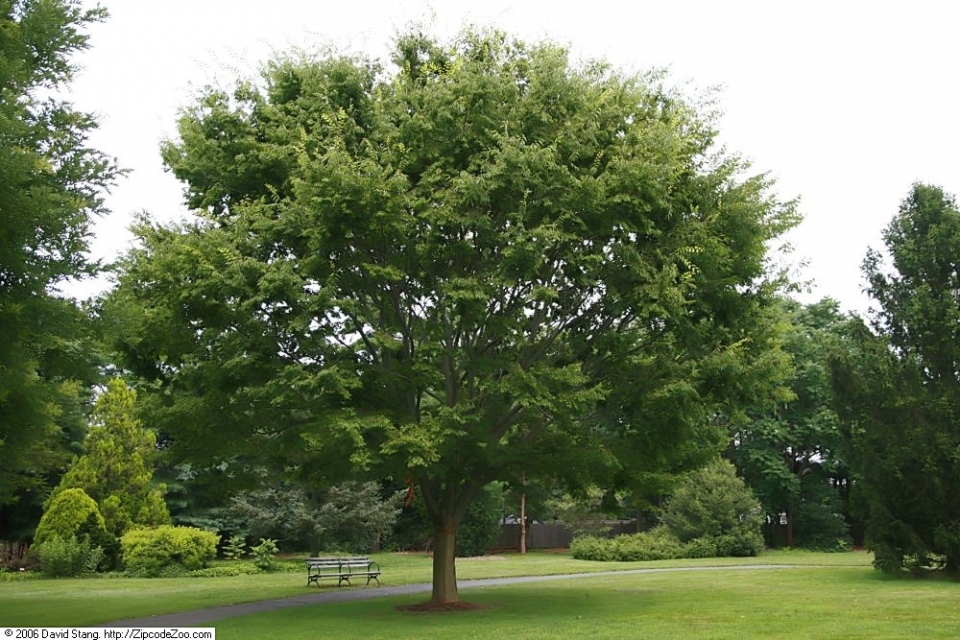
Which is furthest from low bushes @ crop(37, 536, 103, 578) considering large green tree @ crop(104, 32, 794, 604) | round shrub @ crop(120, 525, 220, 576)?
large green tree @ crop(104, 32, 794, 604)

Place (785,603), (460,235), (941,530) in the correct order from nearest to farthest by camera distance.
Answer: (460,235) < (785,603) < (941,530)

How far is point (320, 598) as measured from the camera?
20.4 meters

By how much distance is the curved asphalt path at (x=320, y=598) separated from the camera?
50.3 ft

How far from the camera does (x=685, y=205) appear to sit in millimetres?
15195

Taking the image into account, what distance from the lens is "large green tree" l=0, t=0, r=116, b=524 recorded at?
Answer: 33.9ft

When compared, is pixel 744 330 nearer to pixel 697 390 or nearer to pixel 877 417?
pixel 697 390

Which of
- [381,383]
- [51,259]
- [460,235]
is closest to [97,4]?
[51,259]

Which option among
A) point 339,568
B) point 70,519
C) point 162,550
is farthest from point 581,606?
point 70,519

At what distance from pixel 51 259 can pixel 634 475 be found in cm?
1144

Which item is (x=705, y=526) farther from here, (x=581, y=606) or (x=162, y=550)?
(x=162, y=550)

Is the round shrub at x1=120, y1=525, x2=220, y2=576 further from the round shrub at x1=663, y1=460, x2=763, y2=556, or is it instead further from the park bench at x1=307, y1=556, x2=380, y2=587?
the round shrub at x1=663, y1=460, x2=763, y2=556

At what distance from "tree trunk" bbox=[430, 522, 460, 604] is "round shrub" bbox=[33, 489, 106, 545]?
667 inches

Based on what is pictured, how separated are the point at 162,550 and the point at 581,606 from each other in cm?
1675

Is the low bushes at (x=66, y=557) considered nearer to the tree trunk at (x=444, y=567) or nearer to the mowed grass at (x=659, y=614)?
the mowed grass at (x=659, y=614)
